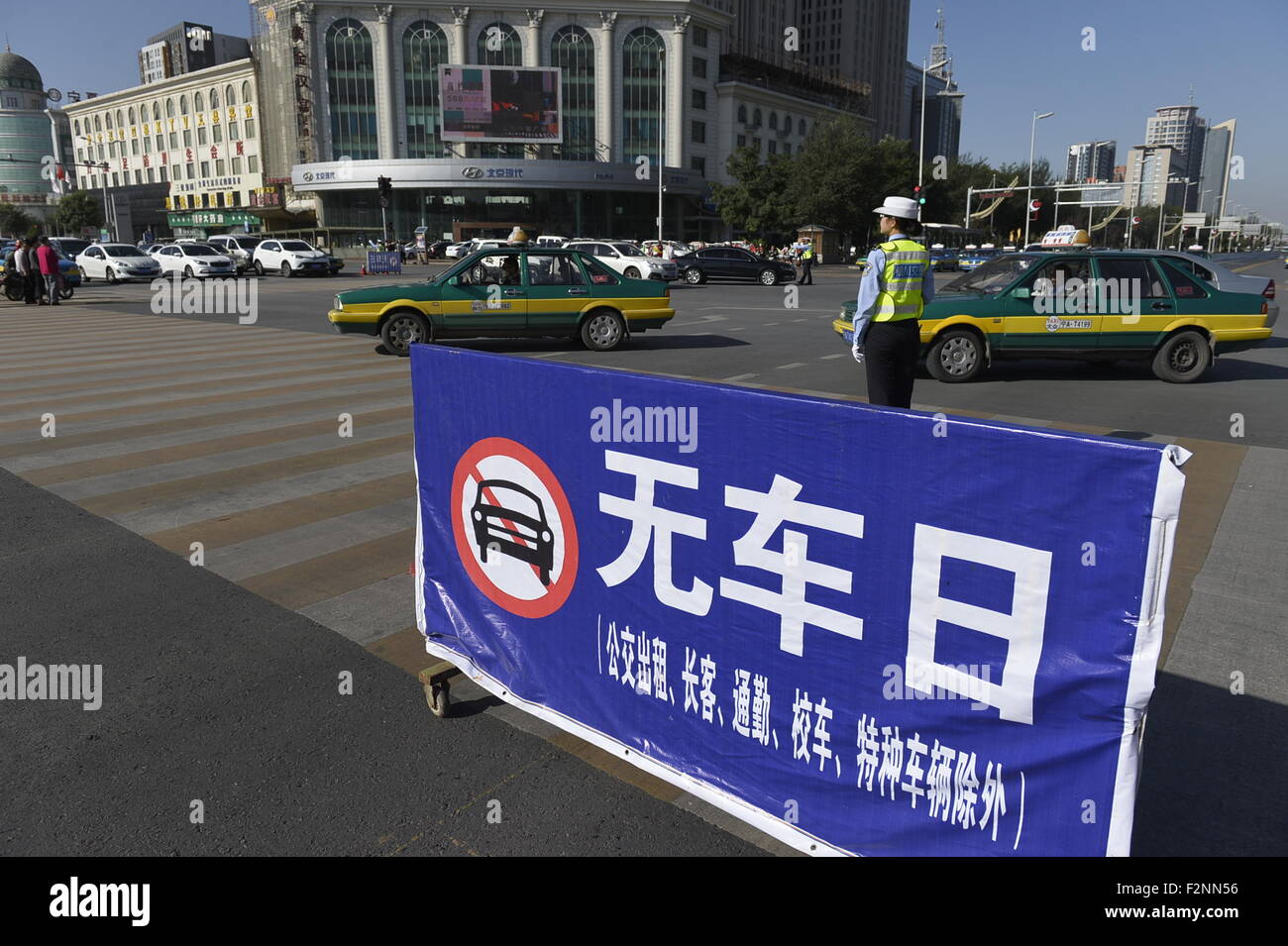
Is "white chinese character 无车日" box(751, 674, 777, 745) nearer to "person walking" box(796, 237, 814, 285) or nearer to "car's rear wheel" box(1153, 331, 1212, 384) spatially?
"car's rear wheel" box(1153, 331, 1212, 384)

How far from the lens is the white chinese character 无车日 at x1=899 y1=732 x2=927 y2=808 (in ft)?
7.61

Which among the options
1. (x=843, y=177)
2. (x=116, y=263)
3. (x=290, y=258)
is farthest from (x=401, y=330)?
(x=843, y=177)

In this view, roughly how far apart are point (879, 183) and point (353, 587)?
6706 cm

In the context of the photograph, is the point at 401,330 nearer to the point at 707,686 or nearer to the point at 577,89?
the point at 707,686

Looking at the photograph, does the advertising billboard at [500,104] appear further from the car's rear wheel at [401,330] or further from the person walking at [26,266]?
the car's rear wheel at [401,330]

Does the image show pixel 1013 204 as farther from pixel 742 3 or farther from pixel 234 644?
pixel 234 644

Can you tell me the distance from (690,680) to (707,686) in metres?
0.07

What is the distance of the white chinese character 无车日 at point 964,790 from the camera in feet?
7.34

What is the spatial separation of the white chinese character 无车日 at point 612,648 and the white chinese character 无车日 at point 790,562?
0.55m

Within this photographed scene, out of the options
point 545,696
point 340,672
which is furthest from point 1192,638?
point 340,672

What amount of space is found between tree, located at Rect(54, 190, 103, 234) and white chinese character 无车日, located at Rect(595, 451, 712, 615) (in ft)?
402

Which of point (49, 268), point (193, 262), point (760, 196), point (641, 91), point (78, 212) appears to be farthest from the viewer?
point (78, 212)

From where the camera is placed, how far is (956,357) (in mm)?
11469

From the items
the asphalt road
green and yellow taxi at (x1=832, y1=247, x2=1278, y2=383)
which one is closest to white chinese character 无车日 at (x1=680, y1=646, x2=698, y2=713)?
the asphalt road
